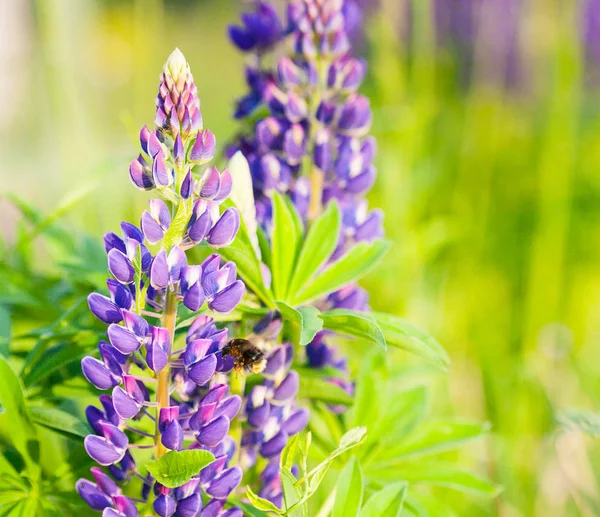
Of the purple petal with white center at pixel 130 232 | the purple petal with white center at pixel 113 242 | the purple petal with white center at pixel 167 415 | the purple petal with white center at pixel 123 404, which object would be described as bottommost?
the purple petal with white center at pixel 167 415

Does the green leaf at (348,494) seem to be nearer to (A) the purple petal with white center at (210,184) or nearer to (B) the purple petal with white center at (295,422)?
(B) the purple petal with white center at (295,422)

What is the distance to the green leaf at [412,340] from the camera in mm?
842

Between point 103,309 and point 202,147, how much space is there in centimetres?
19

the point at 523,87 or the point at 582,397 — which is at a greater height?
the point at 523,87

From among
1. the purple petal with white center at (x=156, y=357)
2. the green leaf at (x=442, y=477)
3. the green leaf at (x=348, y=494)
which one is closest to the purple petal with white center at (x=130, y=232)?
the purple petal with white center at (x=156, y=357)

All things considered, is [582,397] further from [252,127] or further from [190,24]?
[190,24]

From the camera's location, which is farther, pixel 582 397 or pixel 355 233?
pixel 582 397

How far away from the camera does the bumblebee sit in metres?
0.82

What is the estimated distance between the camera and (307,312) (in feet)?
2.73

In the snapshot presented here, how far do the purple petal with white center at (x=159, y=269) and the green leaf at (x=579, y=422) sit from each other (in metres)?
0.60

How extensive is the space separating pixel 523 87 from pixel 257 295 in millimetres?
3718

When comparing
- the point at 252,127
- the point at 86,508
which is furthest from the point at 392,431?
the point at 252,127

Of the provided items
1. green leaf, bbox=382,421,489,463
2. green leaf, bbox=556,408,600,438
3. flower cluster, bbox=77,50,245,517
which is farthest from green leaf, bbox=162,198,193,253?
green leaf, bbox=556,408,600,438

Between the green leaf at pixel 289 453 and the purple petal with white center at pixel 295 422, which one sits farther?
the purple petal with white center at pixel 295 422
